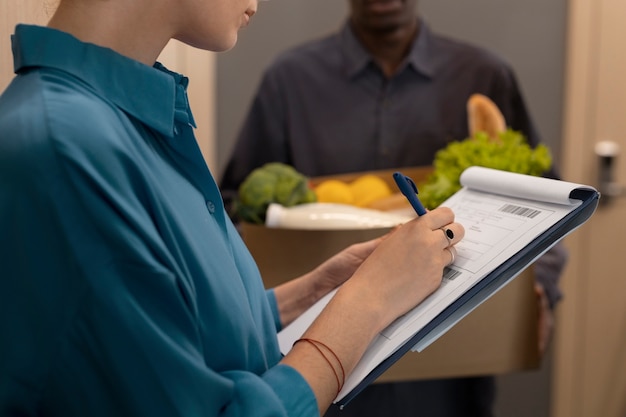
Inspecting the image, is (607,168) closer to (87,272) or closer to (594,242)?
(594,242)

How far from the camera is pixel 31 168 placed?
63cm

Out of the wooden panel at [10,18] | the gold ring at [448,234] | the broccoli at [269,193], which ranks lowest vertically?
the broccoli at [269,193]

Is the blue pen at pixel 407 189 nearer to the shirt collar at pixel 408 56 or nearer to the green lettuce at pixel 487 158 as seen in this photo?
the green lettuce at pixel 487 158

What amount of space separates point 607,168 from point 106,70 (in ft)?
7.08

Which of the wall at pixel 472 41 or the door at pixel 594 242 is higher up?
the wall at pixel 472 41

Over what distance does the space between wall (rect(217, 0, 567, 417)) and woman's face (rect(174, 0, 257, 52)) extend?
5.62 ft

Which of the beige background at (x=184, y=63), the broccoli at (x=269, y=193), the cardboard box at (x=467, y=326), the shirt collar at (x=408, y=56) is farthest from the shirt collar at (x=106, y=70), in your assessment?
the shirt collar at (x=408, y=56)

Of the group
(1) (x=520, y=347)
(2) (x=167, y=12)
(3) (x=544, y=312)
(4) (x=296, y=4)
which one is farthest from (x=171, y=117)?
(4) (x=296, y=4)

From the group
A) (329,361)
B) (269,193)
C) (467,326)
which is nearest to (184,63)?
(269,193)

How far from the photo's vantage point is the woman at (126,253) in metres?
0.63

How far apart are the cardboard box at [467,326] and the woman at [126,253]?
26.9 inches

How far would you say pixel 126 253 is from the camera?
0.64 m

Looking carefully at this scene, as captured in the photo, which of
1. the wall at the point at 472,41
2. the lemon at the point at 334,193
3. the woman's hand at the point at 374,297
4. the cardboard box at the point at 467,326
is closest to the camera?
the woman's hand at the point at 374,297

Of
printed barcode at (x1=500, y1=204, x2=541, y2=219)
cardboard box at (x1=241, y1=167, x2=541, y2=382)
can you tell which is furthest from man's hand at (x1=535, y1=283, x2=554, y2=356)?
printed barcode at (x1=500, y1=204, x2=541, y2=219)
